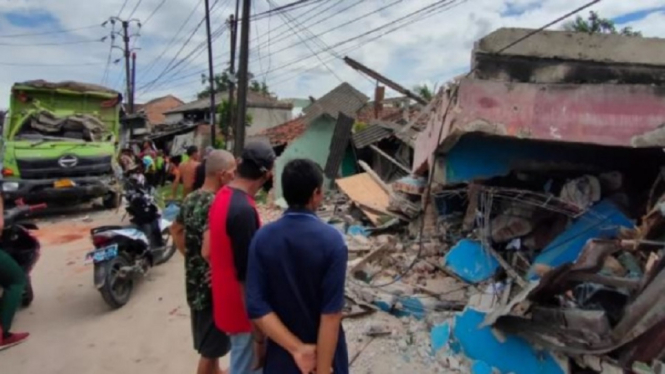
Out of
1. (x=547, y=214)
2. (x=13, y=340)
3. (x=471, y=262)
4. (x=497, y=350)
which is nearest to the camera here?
(x=497, y=350)

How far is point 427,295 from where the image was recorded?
6.09 metres

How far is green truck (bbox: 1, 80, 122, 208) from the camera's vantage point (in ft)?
32.4

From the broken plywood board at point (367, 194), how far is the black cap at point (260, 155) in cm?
738

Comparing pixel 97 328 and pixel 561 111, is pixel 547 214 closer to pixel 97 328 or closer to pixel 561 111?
pixel 561 111

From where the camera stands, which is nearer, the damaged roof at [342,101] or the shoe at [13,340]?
the shoe at [13,340]

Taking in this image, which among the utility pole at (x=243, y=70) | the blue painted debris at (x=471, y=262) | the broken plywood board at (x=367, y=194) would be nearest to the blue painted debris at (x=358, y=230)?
the broken plywood board at (x=367, y=194)

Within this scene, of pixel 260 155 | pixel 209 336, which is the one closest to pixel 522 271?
pixel 209 336

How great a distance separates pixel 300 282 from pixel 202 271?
1327mm

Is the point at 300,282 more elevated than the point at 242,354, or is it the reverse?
the point at 300,282

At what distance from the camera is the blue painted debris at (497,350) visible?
412 centimetres

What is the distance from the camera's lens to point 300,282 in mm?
2061

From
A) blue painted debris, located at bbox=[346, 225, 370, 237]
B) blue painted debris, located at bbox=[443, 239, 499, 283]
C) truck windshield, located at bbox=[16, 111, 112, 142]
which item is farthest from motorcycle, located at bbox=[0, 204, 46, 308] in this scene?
truck windshield, located at bbox=[16, 111, 112, 142]

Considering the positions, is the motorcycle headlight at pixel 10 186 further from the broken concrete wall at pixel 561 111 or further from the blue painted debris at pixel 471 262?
the broken concrete wall at pixel 561 111

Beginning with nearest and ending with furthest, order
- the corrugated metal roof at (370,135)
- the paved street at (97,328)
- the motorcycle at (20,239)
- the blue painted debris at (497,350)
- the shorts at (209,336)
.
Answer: the shorts at (209,336) < the blue painted debris at (497,350) < the paved street at (97,328) < the motorcycle at (20,239) < the corrugated metal roof at (370,135)
